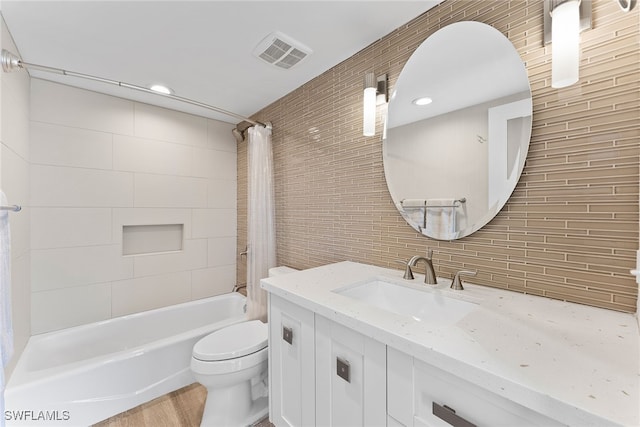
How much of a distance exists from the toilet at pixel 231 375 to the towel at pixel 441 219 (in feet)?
3.94

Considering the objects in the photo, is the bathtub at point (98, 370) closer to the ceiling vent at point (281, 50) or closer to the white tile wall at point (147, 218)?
the white tile wall at point (147, 218)

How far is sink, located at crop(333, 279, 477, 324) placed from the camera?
3.44 ft

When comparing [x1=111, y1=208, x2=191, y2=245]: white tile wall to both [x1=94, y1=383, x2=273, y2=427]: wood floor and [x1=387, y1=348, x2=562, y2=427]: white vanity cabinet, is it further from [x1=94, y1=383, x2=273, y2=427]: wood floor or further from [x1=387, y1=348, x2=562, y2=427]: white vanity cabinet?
[x1=387, y1=348, x2=562, y2=427]: white vanity cabinet

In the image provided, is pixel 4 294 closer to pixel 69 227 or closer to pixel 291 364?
pixel 291 364

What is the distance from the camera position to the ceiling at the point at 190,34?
51.0 inches

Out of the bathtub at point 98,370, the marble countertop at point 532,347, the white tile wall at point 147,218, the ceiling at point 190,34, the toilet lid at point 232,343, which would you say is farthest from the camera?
the white tile wall at point 147,218

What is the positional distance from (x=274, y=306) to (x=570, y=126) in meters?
1.39

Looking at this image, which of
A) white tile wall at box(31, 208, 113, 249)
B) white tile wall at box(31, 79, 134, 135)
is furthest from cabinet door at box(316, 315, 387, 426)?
white tile wall at box(31, 79, 134, 135)

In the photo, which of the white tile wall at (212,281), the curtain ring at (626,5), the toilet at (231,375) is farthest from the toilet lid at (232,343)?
the curtain ring at (626,5)

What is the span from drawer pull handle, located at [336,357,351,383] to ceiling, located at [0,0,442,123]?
158 cm

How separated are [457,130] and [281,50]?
115 cm

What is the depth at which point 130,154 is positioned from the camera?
2.31 m

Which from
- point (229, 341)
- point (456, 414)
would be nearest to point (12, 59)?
point (229, 341)

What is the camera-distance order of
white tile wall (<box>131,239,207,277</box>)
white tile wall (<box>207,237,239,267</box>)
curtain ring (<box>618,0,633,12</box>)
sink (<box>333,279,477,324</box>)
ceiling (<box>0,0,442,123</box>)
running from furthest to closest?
white tile wall (<box>207,237,239,267</box>) < white tile wall (<box>131,239,207,277</box>) < ceiling (<box>0,0,442,123</box>) < sink (<box>333,279,477,324</box>) < curtain ring (<box>618,0,633,12</box>)
